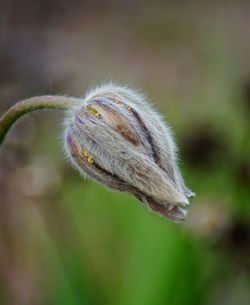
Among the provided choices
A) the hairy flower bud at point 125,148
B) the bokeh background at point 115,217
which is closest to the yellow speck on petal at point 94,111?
the hairy flower bud at point 125,148

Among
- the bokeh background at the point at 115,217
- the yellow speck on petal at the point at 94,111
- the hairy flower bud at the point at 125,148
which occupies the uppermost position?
the yellow speck on petal at the point at 94,111

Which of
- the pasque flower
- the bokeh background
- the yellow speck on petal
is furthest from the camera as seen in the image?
the bokeh background

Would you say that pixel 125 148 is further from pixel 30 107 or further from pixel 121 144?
pixel 30 107

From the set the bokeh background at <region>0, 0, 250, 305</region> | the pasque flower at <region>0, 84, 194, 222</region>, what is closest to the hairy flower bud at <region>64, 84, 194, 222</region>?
the pasque flower at <region>0, 84, 194, 222</region>

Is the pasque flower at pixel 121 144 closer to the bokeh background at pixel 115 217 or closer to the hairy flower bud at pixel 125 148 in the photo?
the hairy flower bud at pixel 125 148

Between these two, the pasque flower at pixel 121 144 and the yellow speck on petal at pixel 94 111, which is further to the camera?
the yellow speck on petal at pixel 94 111

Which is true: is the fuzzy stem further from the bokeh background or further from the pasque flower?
the bokeh background

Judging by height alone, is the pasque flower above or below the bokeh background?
above

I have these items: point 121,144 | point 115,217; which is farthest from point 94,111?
point 115,217
